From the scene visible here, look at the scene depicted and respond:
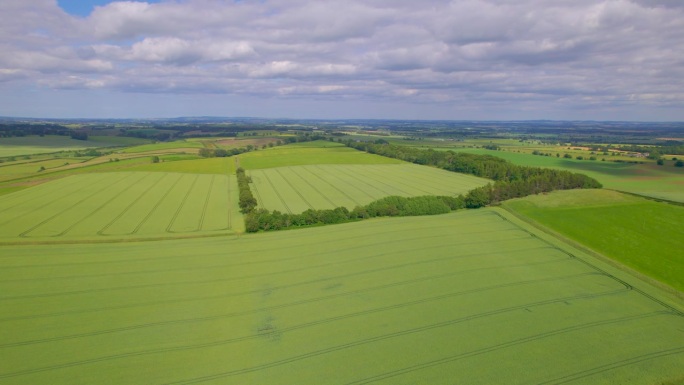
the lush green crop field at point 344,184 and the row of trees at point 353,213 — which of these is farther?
the lush green crop field at point 344,184

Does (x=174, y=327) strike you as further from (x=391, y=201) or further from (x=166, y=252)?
(x=391, y=201)

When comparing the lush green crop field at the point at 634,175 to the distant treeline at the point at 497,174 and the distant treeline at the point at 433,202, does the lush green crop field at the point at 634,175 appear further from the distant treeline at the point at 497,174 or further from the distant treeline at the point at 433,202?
the distant treeline at the point at 433,202

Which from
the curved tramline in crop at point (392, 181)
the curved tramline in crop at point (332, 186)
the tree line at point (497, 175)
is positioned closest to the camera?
the tree line at point (497, 175)

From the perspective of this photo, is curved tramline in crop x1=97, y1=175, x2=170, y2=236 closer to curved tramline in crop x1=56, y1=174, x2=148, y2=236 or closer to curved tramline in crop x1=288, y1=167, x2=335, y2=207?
curved tramline in crop x1=56, y1=174, x2=148, y2=236

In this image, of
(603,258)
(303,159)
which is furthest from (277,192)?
(603,258)

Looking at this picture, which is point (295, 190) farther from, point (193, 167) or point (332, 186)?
point (193, 167)

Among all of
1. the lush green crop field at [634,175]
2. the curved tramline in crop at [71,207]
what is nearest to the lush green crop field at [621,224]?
the lush green crop field at [634,175]

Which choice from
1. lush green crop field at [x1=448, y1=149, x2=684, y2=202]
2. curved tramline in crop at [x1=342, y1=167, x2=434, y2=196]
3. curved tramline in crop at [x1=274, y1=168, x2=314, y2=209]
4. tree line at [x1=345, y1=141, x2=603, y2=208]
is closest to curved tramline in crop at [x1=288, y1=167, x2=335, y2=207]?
curved tramline in crop at [x1=274, y1=168, x2=314, y2=209]
